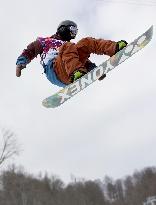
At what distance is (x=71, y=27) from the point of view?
8734 mm

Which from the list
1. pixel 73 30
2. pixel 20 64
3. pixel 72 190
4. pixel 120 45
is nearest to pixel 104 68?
pixel 120 45

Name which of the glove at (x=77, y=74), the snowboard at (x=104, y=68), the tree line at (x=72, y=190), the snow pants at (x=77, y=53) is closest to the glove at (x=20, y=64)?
the snow pants at (x=77, y=53)

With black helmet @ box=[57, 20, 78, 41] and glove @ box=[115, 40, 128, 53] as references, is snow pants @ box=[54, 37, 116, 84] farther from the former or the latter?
black helmet @ box=[57, 20, 78, 41]

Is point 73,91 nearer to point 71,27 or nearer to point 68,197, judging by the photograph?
point 71,27

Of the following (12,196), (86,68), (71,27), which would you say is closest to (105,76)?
(86,68)

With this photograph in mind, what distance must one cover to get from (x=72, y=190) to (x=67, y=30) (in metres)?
78.9

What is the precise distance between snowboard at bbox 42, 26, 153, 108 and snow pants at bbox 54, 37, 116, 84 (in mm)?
112

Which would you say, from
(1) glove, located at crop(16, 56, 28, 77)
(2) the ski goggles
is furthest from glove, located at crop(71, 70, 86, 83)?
(1) glove, located at crop(16, 56, 28, 77)

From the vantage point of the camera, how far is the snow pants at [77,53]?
8.10 meters

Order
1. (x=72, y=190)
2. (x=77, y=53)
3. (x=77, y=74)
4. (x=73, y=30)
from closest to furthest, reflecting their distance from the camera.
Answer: (x=77, y=74) < (x=77, y=53) < (x=73, y=30) < (x=72, y=190)

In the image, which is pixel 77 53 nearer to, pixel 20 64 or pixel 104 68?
pixel 104 68

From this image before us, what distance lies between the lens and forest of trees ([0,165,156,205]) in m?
67.3

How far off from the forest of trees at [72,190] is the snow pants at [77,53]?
54.3m

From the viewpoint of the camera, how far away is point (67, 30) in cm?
877
